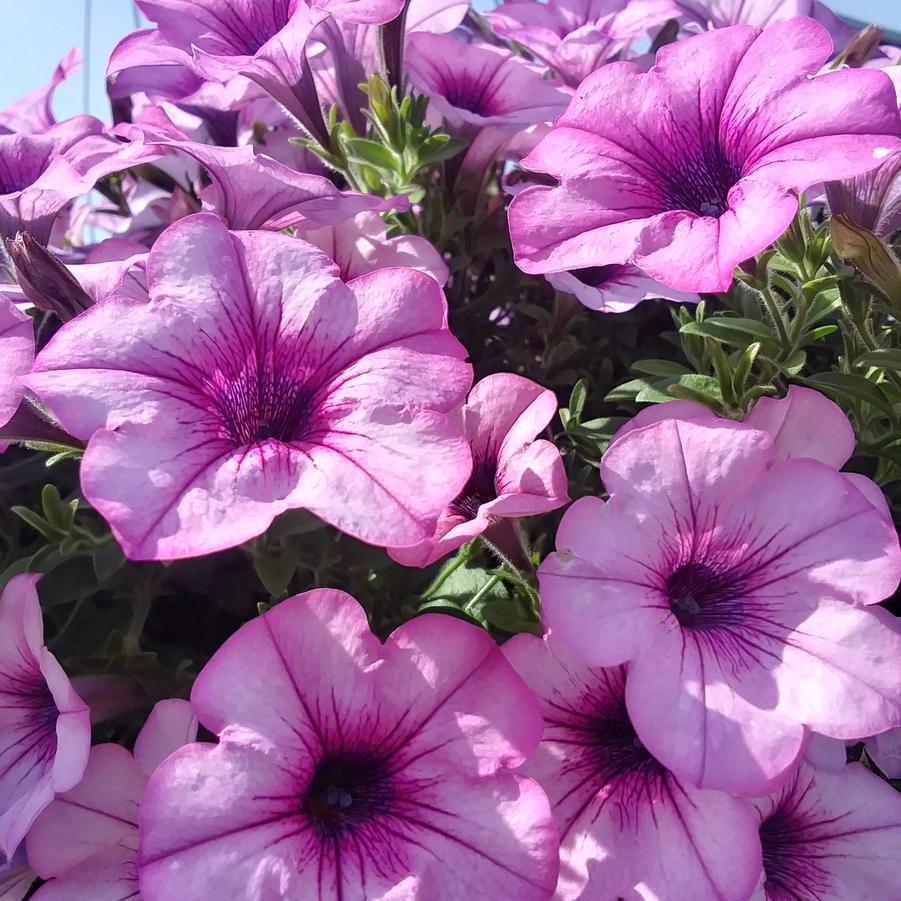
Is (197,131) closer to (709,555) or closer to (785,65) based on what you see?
(785,65)

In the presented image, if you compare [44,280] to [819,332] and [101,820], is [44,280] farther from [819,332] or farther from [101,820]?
[819,332]

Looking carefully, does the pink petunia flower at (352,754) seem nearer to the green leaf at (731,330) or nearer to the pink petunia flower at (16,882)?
the pink petunia flower at (16,882)

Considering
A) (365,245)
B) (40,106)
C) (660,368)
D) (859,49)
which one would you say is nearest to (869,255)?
(660,368)

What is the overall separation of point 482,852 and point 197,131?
942mm

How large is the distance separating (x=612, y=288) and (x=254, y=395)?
1.42 ft

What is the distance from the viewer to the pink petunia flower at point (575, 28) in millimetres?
1067

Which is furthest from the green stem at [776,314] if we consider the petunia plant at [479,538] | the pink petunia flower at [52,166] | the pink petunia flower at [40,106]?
the pink petunia flower at [40,106]

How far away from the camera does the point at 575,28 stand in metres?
1.15

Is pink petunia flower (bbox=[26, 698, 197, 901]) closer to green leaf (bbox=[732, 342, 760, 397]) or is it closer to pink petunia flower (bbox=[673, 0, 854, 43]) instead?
green leaf (bbox=[732, 342, 760, 397])

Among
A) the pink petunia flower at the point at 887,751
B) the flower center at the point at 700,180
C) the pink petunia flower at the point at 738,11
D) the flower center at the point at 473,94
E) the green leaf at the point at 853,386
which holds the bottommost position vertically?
the pink petunia flower at the point at 887,751

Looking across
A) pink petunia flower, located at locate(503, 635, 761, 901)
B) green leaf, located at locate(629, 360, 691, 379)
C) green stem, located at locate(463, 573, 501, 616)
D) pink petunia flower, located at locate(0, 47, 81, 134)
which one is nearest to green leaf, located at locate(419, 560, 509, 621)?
green stem, located at locate(463, 573, 501, 616)

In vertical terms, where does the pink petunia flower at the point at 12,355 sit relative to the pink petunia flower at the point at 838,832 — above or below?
above

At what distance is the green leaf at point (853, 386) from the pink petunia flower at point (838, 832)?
0.30 meters

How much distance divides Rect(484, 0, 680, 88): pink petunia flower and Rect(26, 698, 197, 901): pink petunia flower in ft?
2.84
